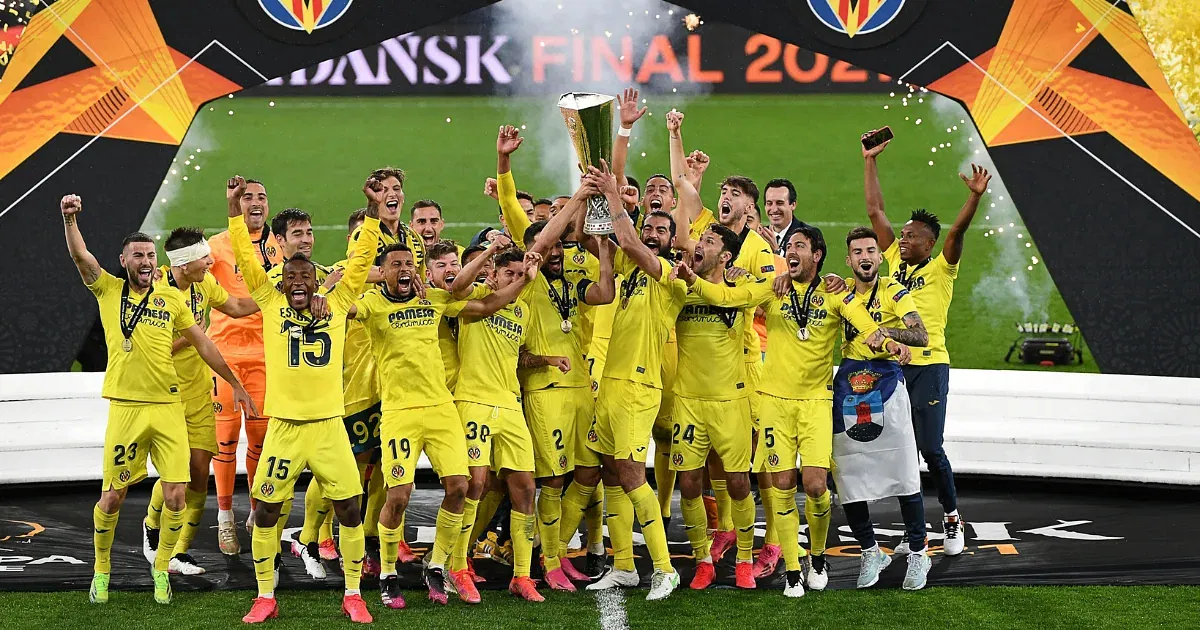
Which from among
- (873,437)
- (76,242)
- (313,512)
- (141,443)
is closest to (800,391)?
(873,437)

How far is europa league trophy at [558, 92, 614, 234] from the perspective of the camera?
20.9 feet

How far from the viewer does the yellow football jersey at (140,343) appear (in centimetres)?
654

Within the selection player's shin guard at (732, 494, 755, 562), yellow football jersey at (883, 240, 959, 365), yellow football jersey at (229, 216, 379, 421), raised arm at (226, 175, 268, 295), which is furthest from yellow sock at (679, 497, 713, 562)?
raised arm at (226, 175, 268, 295)

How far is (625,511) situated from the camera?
680cm

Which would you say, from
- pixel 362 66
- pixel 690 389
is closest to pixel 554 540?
pixel 690 389

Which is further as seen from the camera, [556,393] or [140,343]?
[556,393]

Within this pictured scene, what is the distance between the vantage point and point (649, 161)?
11.7 meters

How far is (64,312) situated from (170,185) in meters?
1.42

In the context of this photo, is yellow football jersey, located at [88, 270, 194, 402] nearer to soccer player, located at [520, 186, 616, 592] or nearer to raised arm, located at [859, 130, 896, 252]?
soccer player, located at [520, 186, 616, 592]

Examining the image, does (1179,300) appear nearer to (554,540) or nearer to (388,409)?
(554,540)

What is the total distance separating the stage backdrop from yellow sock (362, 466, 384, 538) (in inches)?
176

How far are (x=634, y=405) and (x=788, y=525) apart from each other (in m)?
1.04

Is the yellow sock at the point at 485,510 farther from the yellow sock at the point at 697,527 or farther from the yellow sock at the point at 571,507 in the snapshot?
the yellow sock at the point at 697,527

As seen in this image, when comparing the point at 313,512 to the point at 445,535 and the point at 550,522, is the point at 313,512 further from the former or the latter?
the point at 550,522
